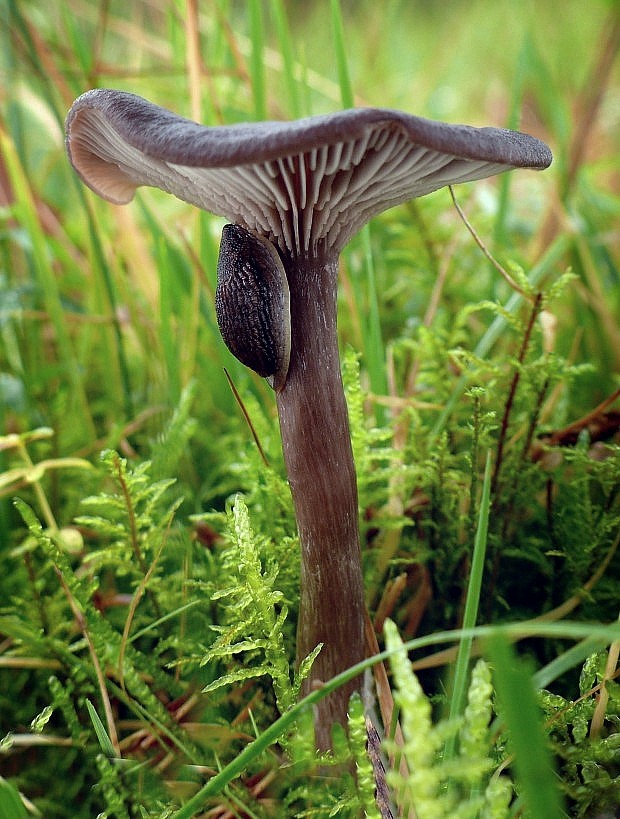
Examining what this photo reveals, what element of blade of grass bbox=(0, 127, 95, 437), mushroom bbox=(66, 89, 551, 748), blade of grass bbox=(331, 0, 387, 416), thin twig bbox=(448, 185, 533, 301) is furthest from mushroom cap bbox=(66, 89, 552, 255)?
blade of grass bbox=(0, 127, 95, 437)

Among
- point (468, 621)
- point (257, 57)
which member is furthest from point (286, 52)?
point (468, 621)

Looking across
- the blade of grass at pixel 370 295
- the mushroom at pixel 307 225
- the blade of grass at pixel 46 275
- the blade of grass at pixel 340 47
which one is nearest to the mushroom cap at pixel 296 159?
the mushroom at pixel 307 225

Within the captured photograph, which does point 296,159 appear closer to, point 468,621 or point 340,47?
point 468,621

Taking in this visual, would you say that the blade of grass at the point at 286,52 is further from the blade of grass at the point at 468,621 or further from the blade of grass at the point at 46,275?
the blade of grass at the point at 468,621

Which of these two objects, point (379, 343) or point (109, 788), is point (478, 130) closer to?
point (379, 343)

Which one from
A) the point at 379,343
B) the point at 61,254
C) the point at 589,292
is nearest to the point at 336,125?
the point at 379,343

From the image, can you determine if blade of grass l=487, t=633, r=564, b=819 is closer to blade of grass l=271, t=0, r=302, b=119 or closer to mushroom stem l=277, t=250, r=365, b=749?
mushroom stem l=277, t=250, r=365, b=749
